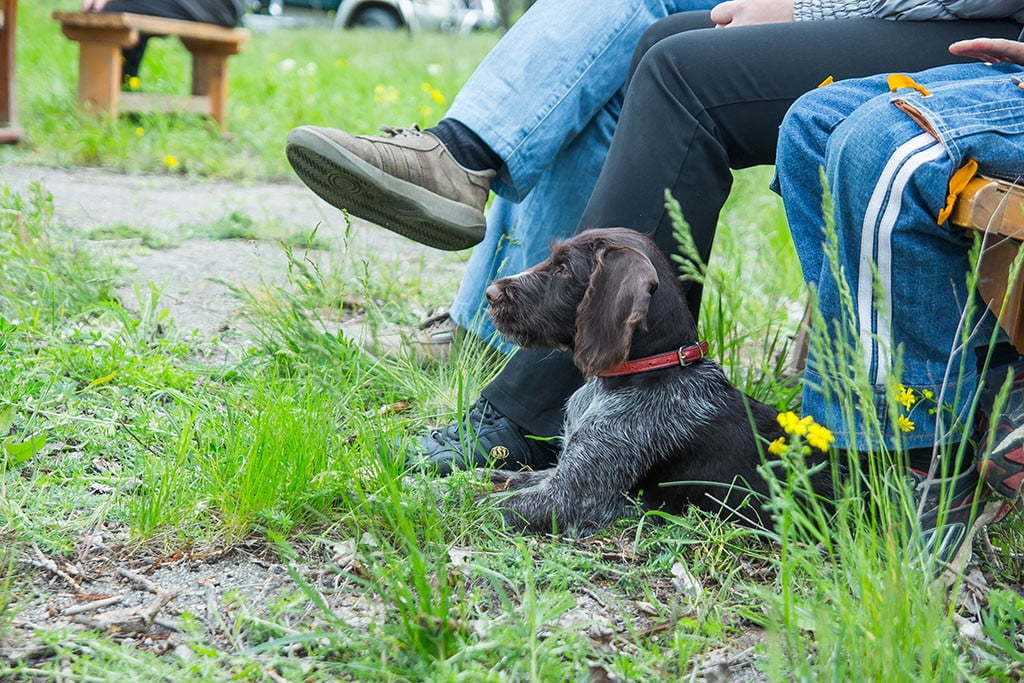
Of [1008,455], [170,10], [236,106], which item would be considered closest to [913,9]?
[1008,455]

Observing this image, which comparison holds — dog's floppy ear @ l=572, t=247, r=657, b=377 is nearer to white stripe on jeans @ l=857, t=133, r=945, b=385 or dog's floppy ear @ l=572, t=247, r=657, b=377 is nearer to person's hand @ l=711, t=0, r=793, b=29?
white stripe on jeans @ l=857, t=133, r=945, b=385

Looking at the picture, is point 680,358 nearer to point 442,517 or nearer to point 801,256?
point 801,256

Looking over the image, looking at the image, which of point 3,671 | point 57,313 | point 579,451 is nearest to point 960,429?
point 579,451

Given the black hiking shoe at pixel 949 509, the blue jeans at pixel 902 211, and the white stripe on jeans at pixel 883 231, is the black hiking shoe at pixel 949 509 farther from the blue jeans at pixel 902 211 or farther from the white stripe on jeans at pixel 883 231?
the white stripe on jeans at pixel 883 231

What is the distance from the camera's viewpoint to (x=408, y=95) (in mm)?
8586

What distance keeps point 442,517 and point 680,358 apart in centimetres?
73

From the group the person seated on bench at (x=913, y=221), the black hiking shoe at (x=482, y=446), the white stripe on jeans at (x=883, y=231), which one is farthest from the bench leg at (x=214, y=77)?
the white stripe on jeans at (x=883, y=231)

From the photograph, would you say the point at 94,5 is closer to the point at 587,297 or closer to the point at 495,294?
the point at 495,294

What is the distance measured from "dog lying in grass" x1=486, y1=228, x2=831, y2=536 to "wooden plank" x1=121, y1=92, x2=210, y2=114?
536 centimetres

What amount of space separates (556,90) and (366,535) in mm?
1391

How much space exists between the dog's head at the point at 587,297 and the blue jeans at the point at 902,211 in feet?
1.33

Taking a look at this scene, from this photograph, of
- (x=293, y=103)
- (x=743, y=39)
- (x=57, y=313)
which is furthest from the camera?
(x=293, y=103)

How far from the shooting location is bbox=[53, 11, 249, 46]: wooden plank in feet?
22.7

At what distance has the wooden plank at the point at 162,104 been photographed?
7246 millimetres
